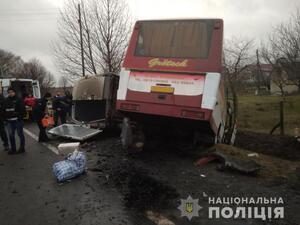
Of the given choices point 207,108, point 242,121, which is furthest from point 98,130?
point 242,121

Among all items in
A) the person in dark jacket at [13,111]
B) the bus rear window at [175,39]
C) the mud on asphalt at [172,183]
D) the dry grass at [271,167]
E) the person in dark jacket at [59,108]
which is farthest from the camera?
the person in dark jacket at [59,108]

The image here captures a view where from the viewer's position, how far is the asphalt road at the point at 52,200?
517cm

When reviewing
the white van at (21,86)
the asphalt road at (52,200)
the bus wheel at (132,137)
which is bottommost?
the asphalt road at (52,200)

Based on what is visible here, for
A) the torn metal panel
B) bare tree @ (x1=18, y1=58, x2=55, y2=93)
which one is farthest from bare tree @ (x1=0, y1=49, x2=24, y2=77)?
the torn metal panel

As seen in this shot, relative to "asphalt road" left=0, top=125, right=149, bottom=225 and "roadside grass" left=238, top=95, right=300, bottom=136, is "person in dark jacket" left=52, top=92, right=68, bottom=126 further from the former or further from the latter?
"roadside grass" left=238, top=95, right=300, bottom=136

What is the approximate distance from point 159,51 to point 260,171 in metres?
3.38

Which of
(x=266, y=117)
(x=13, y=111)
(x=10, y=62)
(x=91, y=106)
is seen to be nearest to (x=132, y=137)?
(x=13, y=111)

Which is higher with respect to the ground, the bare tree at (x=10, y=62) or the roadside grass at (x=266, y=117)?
the bare tree at (x=10, y=62)

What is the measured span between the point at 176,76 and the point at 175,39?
0.97 metres

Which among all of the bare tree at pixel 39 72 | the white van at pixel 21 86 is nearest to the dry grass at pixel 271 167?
the white van at pixel 21 86

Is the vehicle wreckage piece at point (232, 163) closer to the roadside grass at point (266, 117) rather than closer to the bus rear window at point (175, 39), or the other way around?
the bus rear window at point (175, 39)

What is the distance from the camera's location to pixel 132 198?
6.02 m

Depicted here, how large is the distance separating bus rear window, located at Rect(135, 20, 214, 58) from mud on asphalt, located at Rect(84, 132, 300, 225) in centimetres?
242

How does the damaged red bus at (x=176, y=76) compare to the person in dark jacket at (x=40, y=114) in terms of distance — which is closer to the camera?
the damaged red bus at (x=176, y=76)
